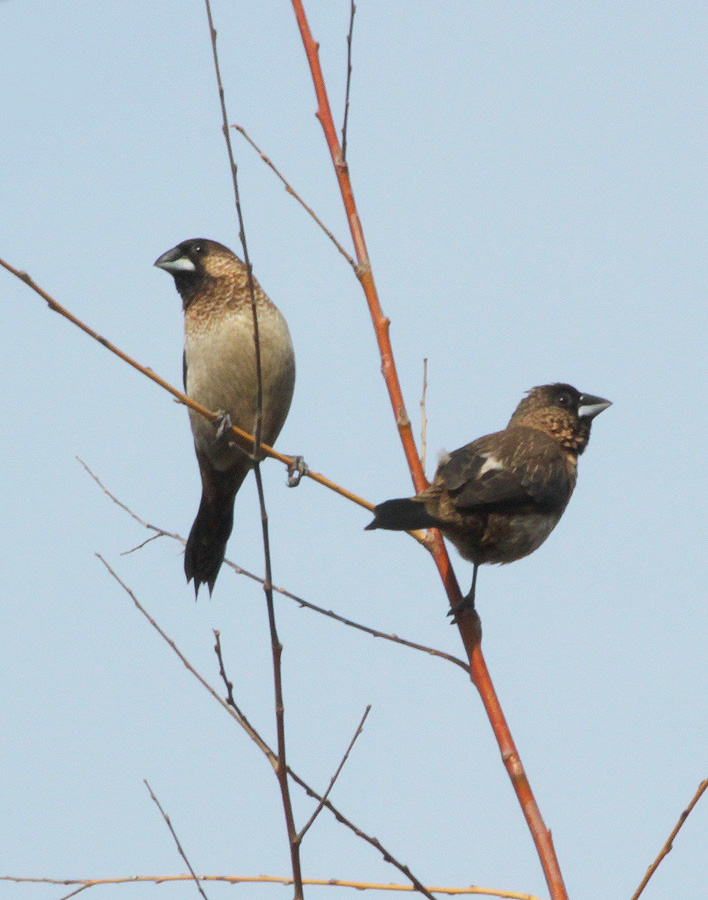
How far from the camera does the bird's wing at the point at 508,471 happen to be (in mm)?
4316

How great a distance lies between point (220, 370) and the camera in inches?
197

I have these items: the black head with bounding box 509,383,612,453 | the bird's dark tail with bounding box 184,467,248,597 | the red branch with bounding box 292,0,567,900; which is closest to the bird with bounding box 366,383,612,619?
the black head with bounding box 509,383,612,453

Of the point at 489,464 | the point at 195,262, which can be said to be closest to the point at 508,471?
the point at 489,464

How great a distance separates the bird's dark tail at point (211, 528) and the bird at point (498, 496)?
1251mm

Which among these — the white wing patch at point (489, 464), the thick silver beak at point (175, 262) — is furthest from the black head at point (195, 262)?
the white wing patch at point (489, 464)

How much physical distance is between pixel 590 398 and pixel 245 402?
5.83 ft

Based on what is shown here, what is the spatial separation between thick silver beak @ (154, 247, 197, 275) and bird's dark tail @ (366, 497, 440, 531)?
2.50m

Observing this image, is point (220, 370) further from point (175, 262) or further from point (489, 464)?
point (489, 464)

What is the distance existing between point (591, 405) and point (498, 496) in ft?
4.92

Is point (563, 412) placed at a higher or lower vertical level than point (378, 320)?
higher

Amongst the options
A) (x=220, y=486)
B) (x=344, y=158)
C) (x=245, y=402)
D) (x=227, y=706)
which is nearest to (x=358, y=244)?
(x=344, y=158)

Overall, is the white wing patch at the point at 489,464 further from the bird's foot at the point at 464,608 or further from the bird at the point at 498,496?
the bird's foot at the point at 464,608

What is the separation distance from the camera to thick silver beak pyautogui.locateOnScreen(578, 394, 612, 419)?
5.65 metres

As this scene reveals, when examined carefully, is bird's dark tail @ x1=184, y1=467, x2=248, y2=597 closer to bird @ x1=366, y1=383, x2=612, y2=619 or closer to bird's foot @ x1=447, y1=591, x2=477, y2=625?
bird @ x1=366, y1=383, x2=612, y2=619
